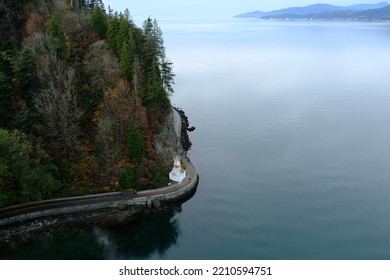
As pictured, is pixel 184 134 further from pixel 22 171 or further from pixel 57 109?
pixel 22 171

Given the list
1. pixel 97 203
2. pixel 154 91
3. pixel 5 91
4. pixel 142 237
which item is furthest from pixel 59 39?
pixel 142 237

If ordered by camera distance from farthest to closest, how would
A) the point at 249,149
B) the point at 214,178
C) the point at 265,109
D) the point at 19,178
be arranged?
1. the point at 265,109
2. the point at 249,149
3. the point at 214,178
4. the point at 19,178

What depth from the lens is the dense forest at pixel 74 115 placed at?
122 feet

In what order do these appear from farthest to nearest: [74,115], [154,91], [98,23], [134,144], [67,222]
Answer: [98,23] → [154,91] → [134,144] → [74,115] → [67,222]

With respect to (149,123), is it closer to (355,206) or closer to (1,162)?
(1,162)

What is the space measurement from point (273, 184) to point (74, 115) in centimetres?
2914

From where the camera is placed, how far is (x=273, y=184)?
48.8 m

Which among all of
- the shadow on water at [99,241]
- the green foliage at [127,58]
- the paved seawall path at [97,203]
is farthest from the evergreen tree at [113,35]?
the shadow on water at [99,241]

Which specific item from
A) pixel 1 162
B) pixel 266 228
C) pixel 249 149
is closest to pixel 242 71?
pixel 249 149

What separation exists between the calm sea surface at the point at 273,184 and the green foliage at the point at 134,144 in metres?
7.72

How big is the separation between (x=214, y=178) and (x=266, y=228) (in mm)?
13163

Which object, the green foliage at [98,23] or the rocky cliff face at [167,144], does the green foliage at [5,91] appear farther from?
the green foliage at [98,23]

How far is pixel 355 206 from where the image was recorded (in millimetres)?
43531

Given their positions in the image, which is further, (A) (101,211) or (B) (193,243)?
(A) (101,211)
